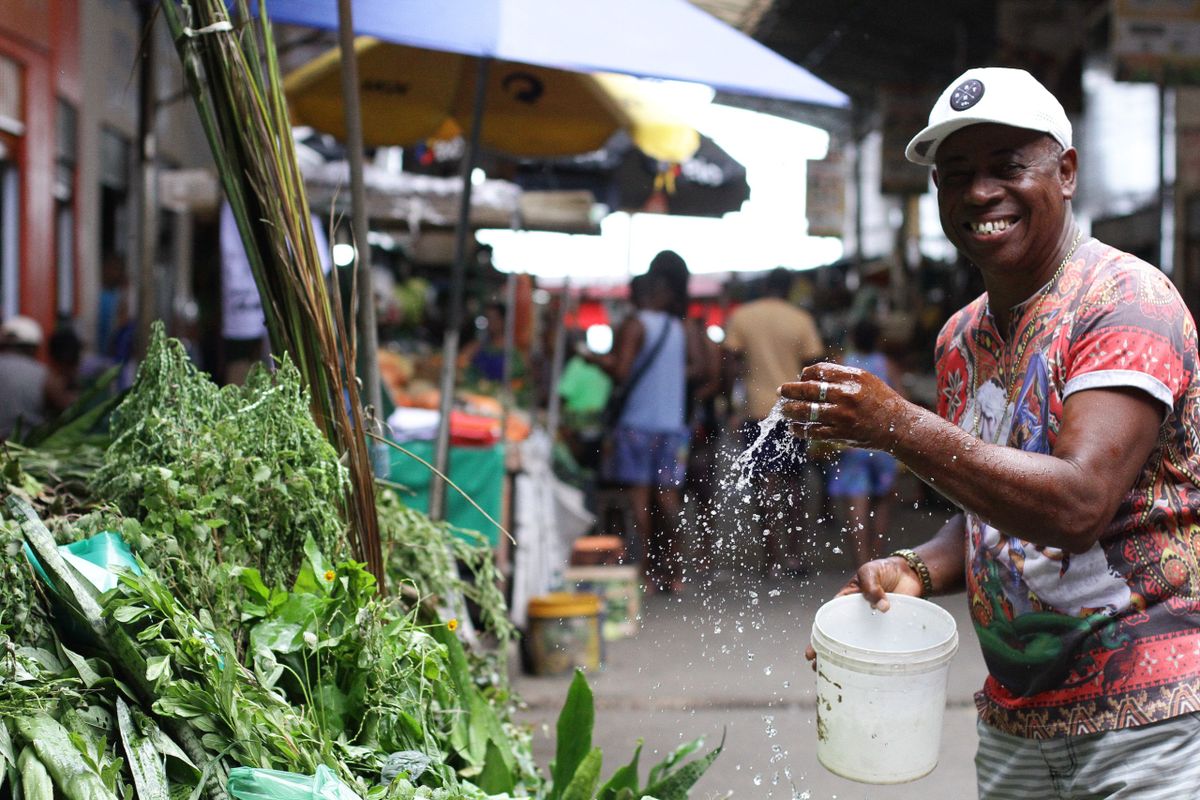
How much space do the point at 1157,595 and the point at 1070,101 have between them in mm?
8538

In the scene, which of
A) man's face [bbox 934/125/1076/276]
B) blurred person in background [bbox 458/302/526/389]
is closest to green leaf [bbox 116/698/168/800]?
man's face [bbox 934/125/1076/276]

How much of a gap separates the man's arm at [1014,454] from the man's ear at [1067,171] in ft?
1.33

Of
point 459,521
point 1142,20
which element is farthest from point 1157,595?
point 1142,20

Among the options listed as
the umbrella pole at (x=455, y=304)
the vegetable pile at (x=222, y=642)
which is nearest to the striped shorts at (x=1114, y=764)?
the vegetable pile at (x=222, y=642)

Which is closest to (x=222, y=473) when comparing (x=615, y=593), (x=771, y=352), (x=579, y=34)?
(x=579, y=34)

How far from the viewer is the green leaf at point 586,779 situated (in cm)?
236

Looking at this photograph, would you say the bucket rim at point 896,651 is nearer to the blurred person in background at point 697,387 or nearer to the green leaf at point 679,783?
the green leaf at point 679,783

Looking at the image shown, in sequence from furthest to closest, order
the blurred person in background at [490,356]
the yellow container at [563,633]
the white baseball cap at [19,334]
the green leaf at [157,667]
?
the blurred person in background at [490,356]
the white baseball cap at [19,334]
the yellow container at [563,633]
the green leaf at [157,667]

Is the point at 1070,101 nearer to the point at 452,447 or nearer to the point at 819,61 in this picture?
the point at 819,61

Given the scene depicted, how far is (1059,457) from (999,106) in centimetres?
Answer: 56

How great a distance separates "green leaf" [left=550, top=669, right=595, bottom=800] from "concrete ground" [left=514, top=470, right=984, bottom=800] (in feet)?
1.64

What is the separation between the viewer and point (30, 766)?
1601 millimetres

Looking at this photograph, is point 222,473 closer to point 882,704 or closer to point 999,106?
point 882,704

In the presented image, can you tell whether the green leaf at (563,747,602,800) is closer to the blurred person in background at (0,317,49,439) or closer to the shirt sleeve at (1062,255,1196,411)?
the shirt sleeve at (1062,255,1196,411)
